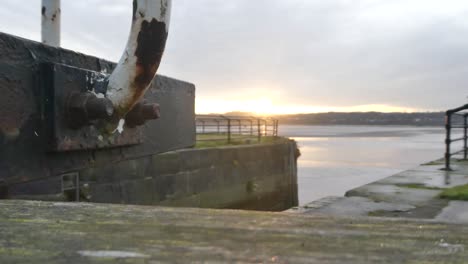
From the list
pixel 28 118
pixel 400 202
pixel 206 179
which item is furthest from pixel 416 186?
pixel 206 179

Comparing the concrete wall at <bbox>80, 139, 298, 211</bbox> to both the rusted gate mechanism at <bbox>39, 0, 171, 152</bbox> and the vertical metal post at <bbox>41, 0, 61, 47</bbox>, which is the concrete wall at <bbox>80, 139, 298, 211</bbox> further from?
the rusted gate mechanism at <bbox>39, 0, 171, 152</bbox>

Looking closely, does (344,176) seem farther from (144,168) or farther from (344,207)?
(344,207)

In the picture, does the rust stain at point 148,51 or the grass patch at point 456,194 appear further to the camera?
the grass patch at point 456,194

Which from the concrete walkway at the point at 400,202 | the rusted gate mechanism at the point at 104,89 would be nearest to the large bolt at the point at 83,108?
the rusted gate mechanism at the point at 104,89

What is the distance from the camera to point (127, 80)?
1535 millimetres

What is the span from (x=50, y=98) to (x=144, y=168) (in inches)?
316

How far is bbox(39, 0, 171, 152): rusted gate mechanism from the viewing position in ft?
4.63

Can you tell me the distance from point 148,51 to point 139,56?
0.03m

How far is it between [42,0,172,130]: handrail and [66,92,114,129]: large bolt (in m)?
0.06

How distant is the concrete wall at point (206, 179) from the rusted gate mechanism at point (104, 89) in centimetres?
487

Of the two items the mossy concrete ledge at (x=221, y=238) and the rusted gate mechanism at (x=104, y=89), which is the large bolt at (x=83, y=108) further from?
the mossy concrete ledge at (x=221, y=238)

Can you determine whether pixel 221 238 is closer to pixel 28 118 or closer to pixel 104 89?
pixel 104 89

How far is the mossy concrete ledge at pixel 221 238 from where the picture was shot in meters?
1.59

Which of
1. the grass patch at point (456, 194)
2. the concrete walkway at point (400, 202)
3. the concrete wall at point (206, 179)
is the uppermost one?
the grass patch at point (456, 194)
